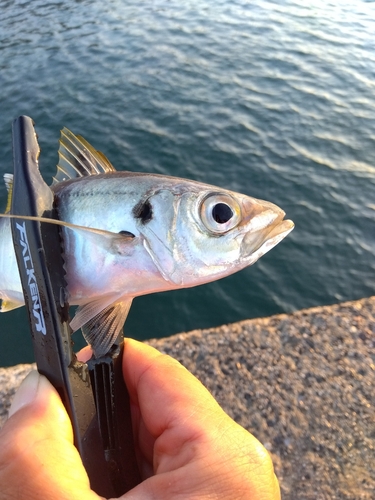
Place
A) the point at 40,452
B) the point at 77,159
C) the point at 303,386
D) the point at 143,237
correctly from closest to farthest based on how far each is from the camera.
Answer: the point at 40,452, the point at 143,237, the point at 77,159, the point at 303,386

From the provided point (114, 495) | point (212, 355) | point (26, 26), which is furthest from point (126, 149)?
point (26, 26)

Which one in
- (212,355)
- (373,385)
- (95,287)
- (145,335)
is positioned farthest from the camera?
(145,335)

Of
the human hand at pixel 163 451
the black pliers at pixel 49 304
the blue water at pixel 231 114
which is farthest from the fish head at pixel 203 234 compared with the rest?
the blue water at pixel 231 114

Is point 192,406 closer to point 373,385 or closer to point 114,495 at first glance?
point 114,495

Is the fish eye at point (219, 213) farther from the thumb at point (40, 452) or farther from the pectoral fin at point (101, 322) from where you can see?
the thumb at point (40, 452)

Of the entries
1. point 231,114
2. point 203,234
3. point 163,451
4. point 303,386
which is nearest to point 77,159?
point 203,234

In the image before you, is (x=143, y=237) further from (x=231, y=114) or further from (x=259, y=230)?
(x=231, y=114)
